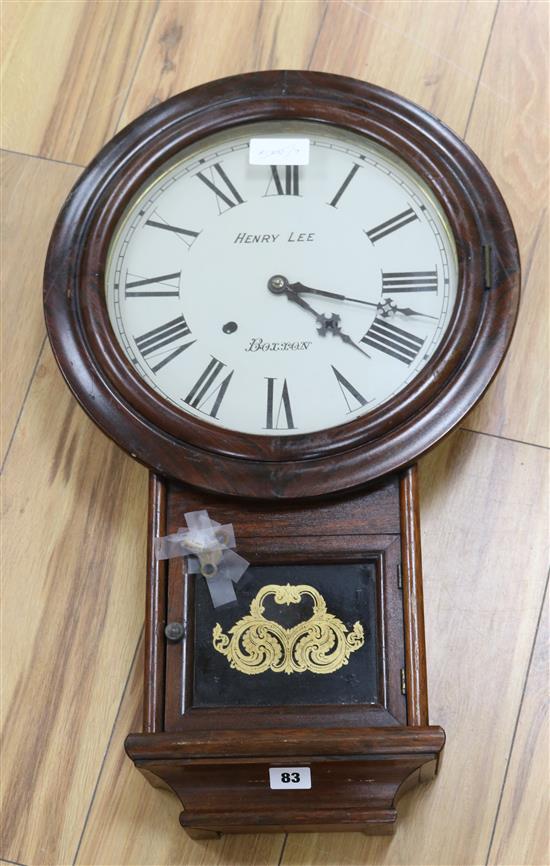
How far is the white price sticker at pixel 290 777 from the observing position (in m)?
1.11

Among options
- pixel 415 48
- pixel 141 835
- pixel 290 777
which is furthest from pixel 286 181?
pixel 141 835

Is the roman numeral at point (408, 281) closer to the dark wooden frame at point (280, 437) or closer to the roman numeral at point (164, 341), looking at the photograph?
the dark wooden frame at point (280, 437)

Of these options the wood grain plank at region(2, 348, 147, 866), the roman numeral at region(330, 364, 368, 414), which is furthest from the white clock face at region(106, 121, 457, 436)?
the wood grain plank at region(2, 348, 147, 866)

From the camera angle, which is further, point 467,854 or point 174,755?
point 467,854

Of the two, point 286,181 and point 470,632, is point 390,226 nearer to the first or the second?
point 286,181

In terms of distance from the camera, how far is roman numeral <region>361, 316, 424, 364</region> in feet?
3.94

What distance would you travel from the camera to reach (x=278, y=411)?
119 centimetres

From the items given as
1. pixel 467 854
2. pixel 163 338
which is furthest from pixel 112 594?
pixel 467 854

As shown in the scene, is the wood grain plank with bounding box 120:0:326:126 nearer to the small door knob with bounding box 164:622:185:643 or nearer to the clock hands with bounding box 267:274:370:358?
the clock hands with bounding box 267:274:370:358

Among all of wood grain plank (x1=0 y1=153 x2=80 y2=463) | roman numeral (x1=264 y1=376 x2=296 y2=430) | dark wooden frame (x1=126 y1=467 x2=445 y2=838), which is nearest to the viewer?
dark wooden frame (x1=126 y1=467 x2=445 y2=838)

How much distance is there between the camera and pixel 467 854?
120 cm

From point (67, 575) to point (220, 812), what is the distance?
0.35 m

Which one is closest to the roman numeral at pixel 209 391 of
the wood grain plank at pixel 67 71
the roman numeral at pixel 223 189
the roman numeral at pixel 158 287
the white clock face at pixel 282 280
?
the white clock face at pixel 282 280

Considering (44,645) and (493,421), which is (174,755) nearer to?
(44,645)
